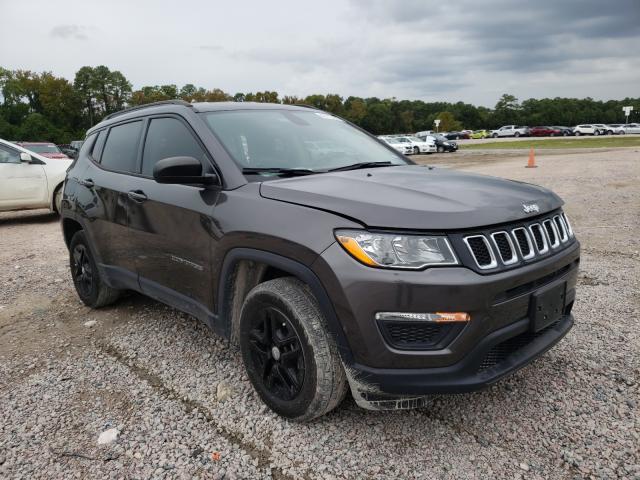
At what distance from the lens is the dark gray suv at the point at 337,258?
2152 mm

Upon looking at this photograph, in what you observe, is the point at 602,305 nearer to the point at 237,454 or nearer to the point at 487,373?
the point at 487,373

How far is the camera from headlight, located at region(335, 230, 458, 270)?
2.14 meters

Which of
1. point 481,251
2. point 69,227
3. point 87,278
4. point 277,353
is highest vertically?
point 481,251

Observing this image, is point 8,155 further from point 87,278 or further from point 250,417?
point 250,417

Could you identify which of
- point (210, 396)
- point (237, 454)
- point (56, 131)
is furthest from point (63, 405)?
point (56, 131)

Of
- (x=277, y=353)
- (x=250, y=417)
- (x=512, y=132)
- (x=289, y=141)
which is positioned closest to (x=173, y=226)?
(x=289, y=141)

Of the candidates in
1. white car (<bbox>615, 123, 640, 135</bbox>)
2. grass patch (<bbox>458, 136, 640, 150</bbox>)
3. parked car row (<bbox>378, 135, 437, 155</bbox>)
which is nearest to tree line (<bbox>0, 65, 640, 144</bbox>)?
parked car row (<bbox>378, 135, 437, 155</bbox>)

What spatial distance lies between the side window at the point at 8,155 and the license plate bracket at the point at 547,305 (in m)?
10.2

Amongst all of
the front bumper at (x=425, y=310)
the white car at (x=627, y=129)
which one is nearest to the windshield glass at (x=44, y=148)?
the front bumper at (x=425, y=310)

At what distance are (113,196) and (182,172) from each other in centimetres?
134

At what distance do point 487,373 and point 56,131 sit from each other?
6842 centimetres

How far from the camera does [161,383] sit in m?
3.20

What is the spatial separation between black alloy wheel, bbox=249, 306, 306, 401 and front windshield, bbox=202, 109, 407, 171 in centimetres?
93

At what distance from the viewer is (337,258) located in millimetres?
2211
